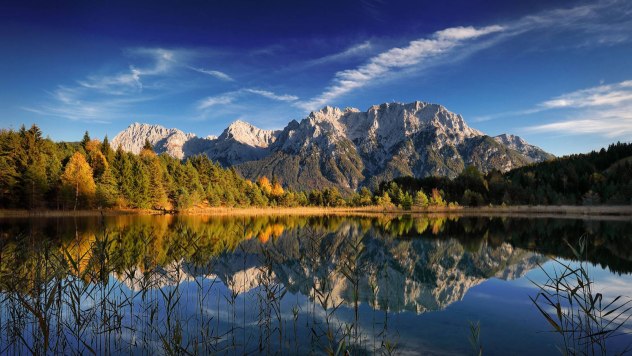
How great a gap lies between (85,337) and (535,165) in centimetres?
22350

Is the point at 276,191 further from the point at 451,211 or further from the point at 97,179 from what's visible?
the point at 97,179

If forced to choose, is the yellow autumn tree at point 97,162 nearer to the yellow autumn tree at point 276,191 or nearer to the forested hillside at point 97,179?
the forested hillside at point 97,179

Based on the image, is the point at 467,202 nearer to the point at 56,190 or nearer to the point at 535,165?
the point at 535,165

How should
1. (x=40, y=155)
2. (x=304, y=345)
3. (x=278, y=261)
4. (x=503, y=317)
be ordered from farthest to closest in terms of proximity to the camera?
(x=40, y=155) → (x=278, y=261) → (x=503, y=317) → (x=304, y=345)

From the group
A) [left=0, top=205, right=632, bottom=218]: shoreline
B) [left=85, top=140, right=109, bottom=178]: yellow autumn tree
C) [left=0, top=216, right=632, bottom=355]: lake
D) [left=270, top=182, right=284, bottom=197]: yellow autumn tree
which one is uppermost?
[left=85, top=140, right=109, bottom=178]: yellow autumn tree

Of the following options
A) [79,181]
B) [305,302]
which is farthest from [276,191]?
[305,302]

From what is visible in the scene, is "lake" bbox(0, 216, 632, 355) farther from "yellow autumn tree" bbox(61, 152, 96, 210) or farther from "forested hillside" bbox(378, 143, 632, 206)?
"forested hillside" bbox(378, 143, 632, 206)

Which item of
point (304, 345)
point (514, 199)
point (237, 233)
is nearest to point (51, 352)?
point (304, 345)

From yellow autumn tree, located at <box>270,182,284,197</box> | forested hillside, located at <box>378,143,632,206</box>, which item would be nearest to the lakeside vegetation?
yellow autumn tree, located at <box>270,182,284,197</box>

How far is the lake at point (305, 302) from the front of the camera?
1124 cm

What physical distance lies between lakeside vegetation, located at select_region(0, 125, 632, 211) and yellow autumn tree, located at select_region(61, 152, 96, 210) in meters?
0.19

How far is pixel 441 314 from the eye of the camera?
52.6ft

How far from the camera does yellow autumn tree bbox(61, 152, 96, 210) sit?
79.9 m

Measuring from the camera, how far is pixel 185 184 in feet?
375
